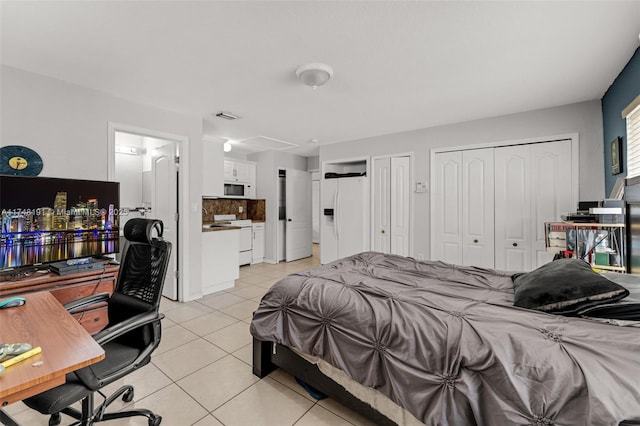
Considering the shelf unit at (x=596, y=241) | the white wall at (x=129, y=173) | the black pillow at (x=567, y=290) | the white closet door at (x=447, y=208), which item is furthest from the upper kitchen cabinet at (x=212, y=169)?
the shelf unit at (x=596, y=241)

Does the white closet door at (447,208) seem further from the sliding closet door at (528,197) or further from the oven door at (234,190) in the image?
the oven door at (234,190)

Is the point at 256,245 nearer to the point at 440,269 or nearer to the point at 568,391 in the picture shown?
the point at 440,269

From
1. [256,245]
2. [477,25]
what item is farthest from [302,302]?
[256,245]

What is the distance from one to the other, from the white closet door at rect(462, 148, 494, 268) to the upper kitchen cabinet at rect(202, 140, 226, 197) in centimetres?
380

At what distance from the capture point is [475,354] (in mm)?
1168

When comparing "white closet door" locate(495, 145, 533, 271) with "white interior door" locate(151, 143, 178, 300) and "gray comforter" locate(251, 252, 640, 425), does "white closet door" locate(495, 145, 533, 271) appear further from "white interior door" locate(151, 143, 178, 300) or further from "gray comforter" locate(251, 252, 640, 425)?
"white interior door" locate(151, 143, 178, 300)

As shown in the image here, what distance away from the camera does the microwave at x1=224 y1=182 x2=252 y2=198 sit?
18.4 ft

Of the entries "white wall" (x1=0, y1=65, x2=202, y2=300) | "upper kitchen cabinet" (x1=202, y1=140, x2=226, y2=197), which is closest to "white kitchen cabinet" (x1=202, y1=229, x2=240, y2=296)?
"upper kitchen cabinet" (x1=202, y1=140, x2=226, y2=197)

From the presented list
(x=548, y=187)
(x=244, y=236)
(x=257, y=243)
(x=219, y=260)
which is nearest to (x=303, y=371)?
(x=219, y=260)

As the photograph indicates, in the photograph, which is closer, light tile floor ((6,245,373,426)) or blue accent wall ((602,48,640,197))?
light tile floor ((6,245,373,426))

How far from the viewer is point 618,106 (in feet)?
8.23

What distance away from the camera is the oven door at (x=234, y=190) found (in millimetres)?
5605

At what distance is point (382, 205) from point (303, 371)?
3.27 metres

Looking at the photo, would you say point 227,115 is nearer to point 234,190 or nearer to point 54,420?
point 234,190
